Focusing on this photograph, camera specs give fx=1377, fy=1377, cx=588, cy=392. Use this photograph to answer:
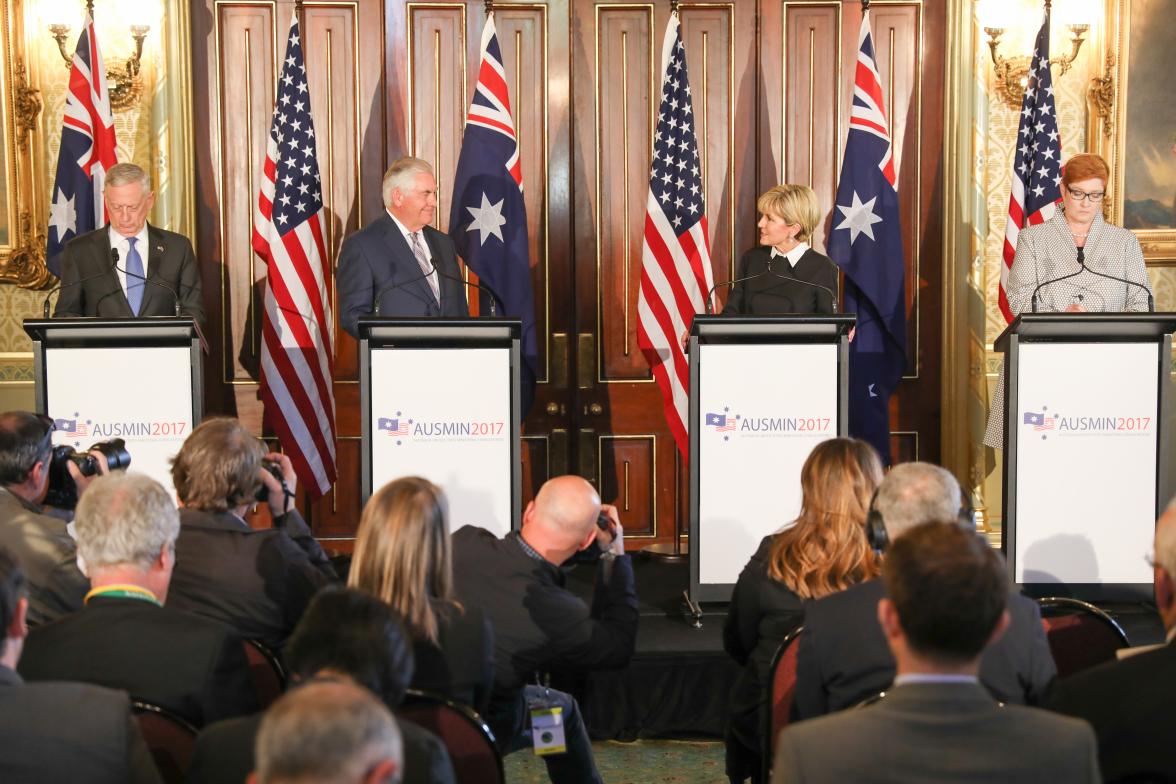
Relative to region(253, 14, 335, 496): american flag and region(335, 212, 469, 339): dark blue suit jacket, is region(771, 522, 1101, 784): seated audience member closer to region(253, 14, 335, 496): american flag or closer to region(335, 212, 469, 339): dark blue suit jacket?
region(335, 212, 469, 339): dark blue suit jacket

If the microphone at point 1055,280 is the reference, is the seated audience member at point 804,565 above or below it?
below

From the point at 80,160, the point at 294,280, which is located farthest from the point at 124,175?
the point at 294,280

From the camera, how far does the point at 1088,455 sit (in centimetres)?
561

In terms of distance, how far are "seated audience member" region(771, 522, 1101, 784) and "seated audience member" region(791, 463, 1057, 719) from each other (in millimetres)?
891

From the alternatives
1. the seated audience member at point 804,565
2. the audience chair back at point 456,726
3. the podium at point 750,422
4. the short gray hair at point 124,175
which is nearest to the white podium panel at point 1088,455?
the podium at point 750,422

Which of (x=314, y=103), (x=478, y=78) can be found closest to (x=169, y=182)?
(x=314, y=103)

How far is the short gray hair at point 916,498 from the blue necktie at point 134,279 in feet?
13.6

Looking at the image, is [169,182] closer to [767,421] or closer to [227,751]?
[767,421]

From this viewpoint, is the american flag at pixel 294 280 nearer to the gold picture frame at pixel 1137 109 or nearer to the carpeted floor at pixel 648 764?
the carpeted floor at pixel 648 764

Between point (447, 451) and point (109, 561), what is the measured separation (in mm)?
2571

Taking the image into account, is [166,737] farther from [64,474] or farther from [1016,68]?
[1016,68]

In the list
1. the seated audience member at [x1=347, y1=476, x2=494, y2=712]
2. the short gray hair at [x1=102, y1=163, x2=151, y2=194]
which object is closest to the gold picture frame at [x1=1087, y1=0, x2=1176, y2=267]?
the short gray hair at [x1=102, y1=163, x2=151, y2=194]

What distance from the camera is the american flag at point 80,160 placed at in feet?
23.0

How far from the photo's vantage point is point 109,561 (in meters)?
3.05
